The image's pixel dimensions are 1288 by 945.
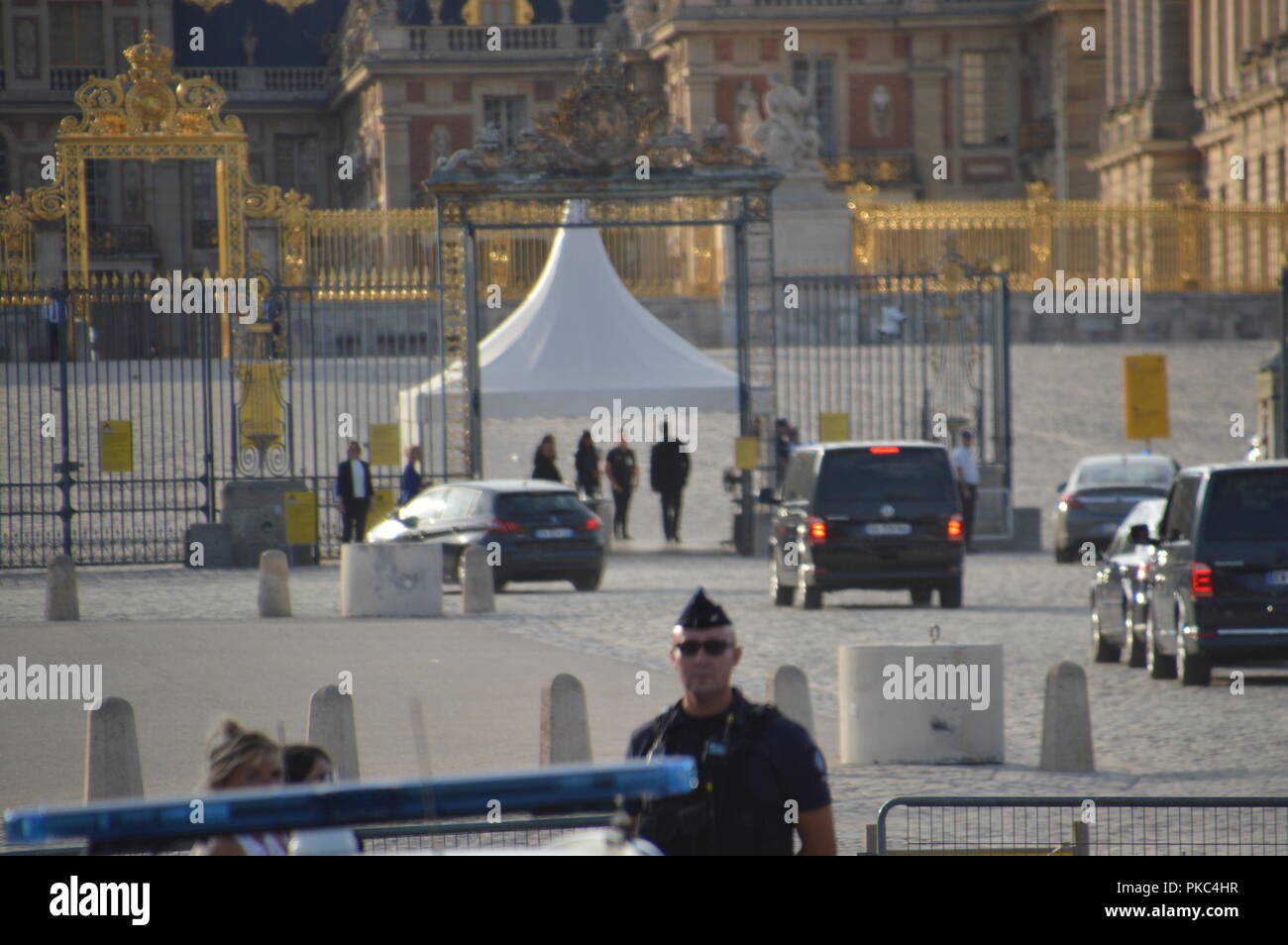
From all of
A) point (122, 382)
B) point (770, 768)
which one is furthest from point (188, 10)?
point (770, 768)

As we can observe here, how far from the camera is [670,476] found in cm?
3084

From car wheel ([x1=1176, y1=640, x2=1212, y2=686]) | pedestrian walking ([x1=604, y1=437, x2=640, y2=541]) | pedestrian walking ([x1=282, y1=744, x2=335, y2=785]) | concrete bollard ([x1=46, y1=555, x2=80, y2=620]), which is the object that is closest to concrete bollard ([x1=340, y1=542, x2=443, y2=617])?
concrete bollard ([x1=46, y1=555, x2=80, y2=620])

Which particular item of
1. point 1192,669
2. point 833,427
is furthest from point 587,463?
point 1192,669

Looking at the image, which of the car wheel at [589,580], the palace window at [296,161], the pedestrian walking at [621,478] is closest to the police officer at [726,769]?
the car wheel at [589,580]

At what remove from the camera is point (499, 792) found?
3.76m

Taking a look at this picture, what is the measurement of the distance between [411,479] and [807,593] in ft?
24.5

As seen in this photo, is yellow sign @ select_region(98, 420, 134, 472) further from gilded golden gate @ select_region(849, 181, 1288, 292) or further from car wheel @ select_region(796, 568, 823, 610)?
gilded golden gate @ select_region(849, 181, 1288, 292)

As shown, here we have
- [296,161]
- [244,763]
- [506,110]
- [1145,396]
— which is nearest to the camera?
[244,763]

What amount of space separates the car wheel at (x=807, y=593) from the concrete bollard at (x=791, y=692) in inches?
401

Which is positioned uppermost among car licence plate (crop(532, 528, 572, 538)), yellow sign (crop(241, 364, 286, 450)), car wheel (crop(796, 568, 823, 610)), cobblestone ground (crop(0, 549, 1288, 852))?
yellow sign (crop(241, 364, 286, 450))

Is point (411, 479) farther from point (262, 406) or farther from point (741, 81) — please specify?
point (741, 81)

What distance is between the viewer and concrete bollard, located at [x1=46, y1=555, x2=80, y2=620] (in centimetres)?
1973

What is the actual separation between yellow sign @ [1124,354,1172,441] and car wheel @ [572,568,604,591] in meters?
7.67

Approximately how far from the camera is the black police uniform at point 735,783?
556 cm
